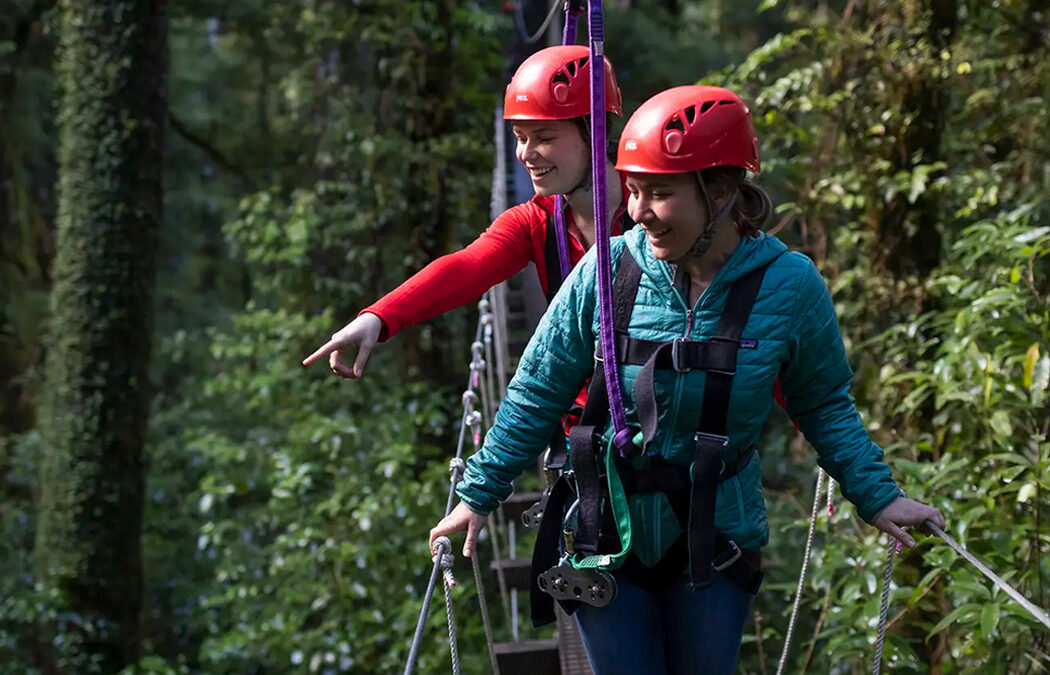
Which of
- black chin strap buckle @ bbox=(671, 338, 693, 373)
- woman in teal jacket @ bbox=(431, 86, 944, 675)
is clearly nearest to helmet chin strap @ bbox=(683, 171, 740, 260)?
woman in teal jacket @ bbox=(431, 86, 944, 675)

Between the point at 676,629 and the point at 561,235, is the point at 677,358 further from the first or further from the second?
the point at 561,235

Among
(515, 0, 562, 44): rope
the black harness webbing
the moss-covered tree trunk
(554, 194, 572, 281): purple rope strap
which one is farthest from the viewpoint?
the moss-covered tree trunk

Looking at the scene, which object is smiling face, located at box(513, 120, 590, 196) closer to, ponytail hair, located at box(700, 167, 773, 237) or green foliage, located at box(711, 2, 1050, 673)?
ponytail hair, located at box(700, 167, 773, 237)

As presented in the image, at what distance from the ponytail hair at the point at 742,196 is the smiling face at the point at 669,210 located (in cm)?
3

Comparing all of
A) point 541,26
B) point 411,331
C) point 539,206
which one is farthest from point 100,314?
point 539,206

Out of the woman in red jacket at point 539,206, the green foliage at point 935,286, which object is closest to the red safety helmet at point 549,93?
the woman in red jacket at point 539,206

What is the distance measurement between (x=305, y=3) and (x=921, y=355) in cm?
426

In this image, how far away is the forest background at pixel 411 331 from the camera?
111 inches

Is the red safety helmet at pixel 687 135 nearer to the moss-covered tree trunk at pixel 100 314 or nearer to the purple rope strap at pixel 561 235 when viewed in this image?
the purple rope strap at pixel 561 235

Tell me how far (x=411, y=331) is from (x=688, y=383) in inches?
160

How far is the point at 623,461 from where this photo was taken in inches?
57.1

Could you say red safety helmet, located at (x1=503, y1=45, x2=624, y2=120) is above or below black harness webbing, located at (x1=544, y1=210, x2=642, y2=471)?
above

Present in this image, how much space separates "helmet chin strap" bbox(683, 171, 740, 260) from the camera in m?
1.42

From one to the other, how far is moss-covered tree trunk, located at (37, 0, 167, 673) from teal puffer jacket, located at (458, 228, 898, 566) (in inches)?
149
